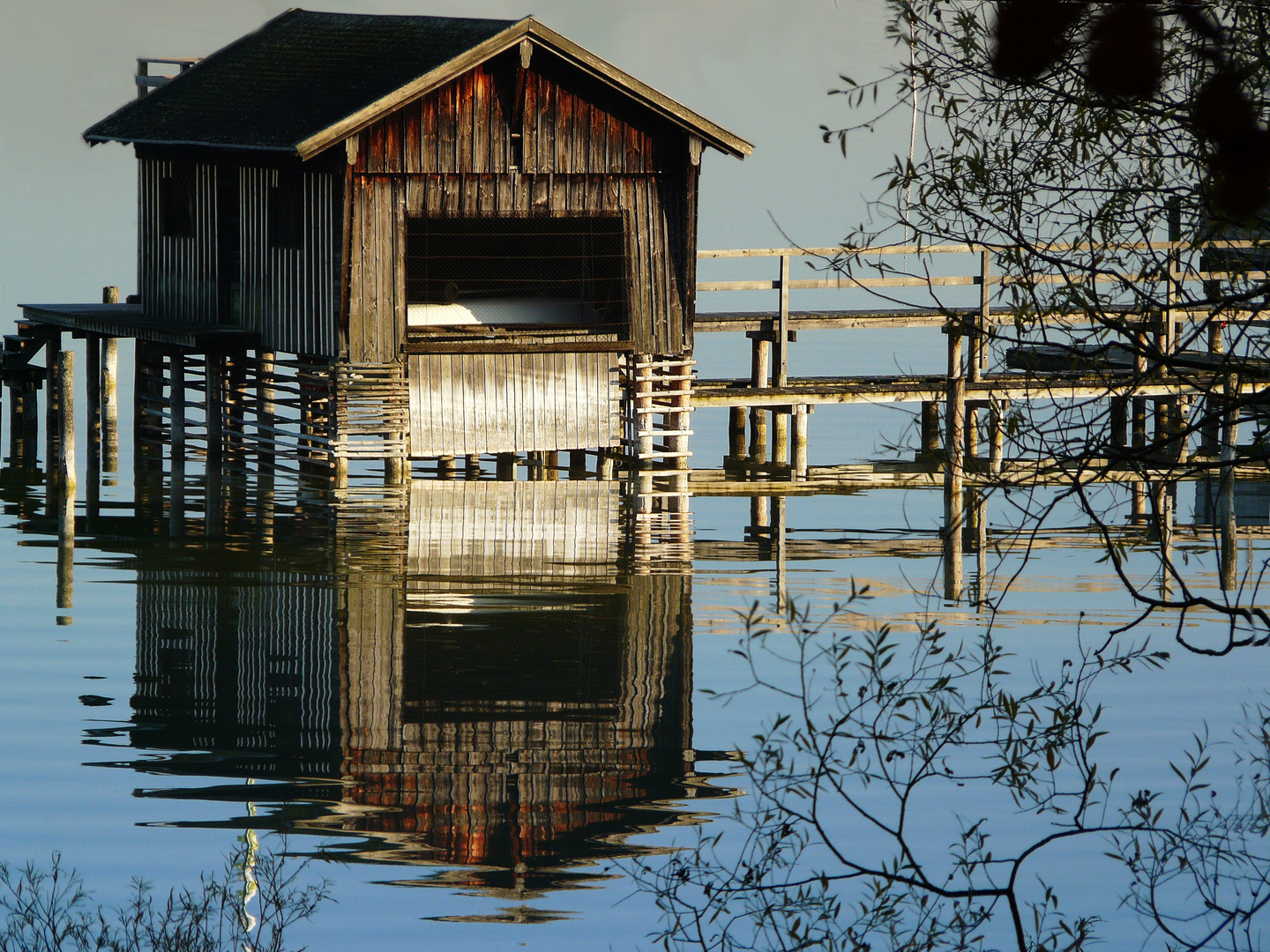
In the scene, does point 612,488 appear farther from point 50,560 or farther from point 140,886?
point 140,886

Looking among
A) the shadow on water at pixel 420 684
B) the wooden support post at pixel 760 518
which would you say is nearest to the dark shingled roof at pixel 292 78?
the shadow on water at pixel 420 684

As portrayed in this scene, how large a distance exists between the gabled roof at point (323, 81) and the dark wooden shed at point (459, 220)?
0.05m

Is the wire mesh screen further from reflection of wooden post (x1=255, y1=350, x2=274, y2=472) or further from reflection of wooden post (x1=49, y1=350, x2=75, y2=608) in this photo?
reflection of wooden post (x1=49, y1=350, x2=75, y2=608)

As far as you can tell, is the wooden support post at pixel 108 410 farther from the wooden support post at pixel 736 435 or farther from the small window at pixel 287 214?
the wooden support post at pixel 736 435

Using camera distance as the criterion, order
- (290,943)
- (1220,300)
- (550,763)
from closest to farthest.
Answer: (1220,300)
(290,943)
(550,763)

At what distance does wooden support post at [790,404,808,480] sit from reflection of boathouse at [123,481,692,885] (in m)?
7.52

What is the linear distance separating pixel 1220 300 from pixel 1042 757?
237 inches

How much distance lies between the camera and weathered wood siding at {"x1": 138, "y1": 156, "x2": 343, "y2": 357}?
24281 mm

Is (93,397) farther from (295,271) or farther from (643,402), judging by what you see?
(643,402)

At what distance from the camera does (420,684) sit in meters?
14.3

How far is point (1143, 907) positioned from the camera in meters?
9.80

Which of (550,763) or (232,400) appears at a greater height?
(232,400)

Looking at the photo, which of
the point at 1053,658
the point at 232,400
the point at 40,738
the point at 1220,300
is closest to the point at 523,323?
the point at 232,400

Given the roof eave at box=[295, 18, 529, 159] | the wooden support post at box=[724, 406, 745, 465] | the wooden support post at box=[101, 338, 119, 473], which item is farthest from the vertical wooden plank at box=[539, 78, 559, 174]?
the wooden support post at box=[101, 338, 119, 473]
